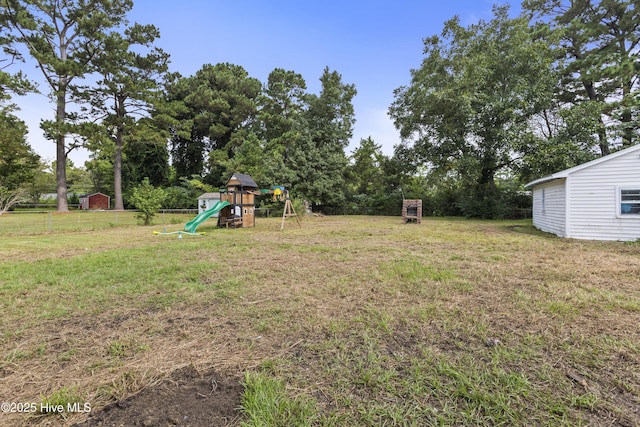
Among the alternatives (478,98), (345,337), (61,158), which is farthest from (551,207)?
(61,158)

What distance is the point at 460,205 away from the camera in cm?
Answer: 2102

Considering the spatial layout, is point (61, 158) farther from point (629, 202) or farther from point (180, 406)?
point (629, 202)

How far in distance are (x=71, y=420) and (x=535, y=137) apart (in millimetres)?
20805

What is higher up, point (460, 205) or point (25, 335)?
point (460, 205)

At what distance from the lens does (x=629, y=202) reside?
8.45m

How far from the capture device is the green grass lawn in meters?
1.78

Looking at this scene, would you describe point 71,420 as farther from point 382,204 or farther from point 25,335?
point 382,204

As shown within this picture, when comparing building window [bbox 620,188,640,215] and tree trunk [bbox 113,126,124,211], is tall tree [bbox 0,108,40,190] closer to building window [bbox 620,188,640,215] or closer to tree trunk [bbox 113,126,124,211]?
tree trunk [bbox 113,126,124,211]

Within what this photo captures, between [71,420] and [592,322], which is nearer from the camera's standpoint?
[71,420]

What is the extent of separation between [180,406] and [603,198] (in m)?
11.8

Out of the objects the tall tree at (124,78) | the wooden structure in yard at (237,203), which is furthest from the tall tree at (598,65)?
the tall tree at (124,78)

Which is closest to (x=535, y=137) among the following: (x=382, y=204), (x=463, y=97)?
(x=463, y=97)

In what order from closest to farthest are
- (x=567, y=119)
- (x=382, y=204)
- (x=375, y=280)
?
(x=375, y=280) → (x=567, y=119) → (x=382, y=204)

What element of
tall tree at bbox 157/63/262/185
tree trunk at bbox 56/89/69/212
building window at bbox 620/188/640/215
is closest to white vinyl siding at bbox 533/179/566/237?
building window at bbox 620/188/640/215
